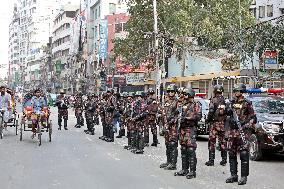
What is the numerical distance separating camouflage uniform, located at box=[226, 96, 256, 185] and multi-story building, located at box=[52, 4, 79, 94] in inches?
3611

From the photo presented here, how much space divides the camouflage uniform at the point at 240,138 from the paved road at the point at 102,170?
27 centimetres

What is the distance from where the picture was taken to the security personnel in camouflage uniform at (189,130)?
10.3 metres

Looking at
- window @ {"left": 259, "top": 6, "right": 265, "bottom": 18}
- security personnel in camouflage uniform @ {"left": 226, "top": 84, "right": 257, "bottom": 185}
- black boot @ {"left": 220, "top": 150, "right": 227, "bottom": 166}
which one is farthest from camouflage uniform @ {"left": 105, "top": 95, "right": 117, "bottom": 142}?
window @ {"left": 259, "top": 6, "right": 265, "bottom": 18}

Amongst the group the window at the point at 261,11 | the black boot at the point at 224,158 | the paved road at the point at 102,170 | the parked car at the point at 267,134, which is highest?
the window at the point at 261,11

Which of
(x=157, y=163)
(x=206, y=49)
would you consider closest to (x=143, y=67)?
(x=206, y=49)

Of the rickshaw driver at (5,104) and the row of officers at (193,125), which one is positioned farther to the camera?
the rickshaw driver at (5,104)

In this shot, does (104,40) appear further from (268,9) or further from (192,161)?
(192,161)

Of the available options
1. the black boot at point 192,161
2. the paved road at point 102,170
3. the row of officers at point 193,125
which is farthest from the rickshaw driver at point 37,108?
the black boot at point 192,161

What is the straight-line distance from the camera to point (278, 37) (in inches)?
→ 1024

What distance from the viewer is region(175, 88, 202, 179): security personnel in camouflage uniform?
10.3m

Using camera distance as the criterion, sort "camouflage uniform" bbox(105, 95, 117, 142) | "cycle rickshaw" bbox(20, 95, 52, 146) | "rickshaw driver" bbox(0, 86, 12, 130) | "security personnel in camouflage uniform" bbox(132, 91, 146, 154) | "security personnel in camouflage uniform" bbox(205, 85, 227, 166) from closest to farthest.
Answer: "security personnel in camouflage uniform" bbox(205, 85, 227, 166) → "security personnel in camouflage uniform" bbox(132, 91, 146, 154) → "cycle rickshaw" bbox(20, 95, 52, 146) → "camouflage uniform" bbox(105, 95, 117, 142) → "rickshaw driver" bbox(0, 86, 12, 130)

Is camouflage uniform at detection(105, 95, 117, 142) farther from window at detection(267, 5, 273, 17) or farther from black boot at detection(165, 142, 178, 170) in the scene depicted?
window at detection(267, 5, 273, 17)

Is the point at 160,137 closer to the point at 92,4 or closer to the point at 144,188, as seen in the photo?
the point at 144,188

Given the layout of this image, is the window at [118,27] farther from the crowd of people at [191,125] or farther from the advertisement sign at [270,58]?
the crowd of people at [191,125]
